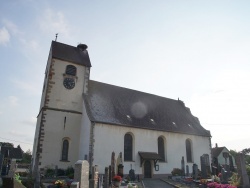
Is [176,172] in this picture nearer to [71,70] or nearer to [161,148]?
[161,148]

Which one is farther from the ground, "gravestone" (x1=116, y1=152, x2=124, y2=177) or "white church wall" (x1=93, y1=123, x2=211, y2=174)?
A: "white church wall" (x1=93, y1=123, x2=211, y2=174)

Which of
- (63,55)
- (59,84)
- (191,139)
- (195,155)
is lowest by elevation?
(195,155)

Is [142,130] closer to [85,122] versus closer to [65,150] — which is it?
[85,122]

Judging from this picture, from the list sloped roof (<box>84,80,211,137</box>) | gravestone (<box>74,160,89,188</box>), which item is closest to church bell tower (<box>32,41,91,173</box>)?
sloped roof (<box>84,80,211,137</box>)

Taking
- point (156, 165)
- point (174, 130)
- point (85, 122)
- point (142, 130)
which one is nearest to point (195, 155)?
point (174, 130)

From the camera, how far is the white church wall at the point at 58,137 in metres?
19.2

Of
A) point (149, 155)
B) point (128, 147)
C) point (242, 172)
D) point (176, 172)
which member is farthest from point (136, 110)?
point (242, 172)

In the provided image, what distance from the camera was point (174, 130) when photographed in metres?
24.6

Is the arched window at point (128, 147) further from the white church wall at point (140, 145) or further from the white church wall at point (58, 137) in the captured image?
the white church wall at point (58, 137)

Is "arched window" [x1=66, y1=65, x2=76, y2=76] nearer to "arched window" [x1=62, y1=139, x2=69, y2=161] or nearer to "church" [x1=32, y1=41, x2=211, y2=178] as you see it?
"church" [x1=32, y1=41, x2=211, y2=178]

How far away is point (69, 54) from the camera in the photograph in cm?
2380

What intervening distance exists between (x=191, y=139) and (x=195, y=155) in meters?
1.84

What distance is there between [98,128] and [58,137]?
149 inches

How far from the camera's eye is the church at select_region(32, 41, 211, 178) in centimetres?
1952
